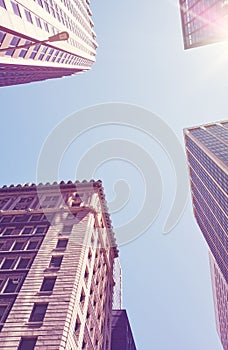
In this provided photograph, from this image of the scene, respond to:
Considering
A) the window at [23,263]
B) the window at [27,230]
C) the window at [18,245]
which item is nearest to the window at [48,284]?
the window at [23,263]

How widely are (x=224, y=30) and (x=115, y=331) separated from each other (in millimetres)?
65444

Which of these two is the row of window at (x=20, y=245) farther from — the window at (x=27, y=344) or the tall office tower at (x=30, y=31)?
the tall office tower at (x=30, y=31)

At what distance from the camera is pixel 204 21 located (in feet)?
236

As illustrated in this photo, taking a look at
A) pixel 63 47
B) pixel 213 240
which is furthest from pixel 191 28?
pixel 213 240

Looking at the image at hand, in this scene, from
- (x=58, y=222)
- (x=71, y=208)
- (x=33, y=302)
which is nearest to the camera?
(x=33, y=302)

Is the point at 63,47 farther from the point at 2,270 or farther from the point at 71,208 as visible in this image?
the point at 2,270

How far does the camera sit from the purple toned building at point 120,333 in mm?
59625

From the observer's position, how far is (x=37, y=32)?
4209 cm

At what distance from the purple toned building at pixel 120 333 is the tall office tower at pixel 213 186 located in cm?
6003

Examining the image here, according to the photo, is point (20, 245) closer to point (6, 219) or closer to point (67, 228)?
point (67, 228)

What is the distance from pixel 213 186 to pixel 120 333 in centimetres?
7705

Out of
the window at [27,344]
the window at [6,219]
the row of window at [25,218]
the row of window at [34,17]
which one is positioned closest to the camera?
the window at [27,344]

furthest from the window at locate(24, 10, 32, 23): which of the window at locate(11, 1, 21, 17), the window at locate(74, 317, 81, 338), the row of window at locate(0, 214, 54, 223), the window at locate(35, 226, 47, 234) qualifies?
the window at locate(74, 317, 81, 338)

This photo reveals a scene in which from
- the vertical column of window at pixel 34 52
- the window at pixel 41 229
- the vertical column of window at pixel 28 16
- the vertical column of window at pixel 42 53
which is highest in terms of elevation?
the vertical column of window at pixel 42 53
